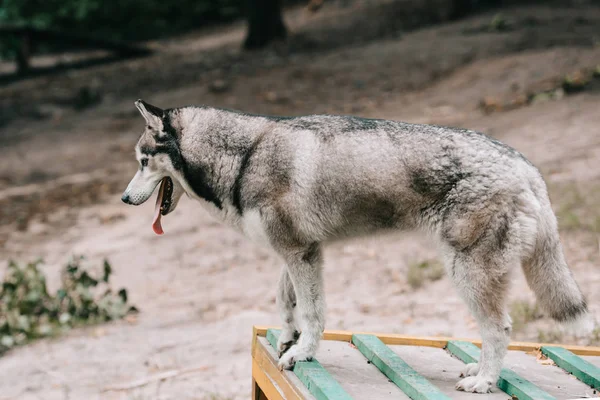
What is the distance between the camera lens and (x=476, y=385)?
4.02 meters

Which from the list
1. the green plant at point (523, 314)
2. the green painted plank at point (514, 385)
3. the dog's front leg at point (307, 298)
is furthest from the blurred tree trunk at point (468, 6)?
the dog's front leg at point (307, 298)

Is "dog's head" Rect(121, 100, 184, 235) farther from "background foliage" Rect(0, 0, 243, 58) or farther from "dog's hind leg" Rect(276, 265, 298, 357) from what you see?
"background foliage" Rect(0, 0, 243, 58)

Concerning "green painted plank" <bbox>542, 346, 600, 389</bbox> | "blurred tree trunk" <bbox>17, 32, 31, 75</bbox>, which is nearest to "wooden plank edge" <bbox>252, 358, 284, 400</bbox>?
"green painted plank" <bbox>542, 346, 600, 389</bbox>

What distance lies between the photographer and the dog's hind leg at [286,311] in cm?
457

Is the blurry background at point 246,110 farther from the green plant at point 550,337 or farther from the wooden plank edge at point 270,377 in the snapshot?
the wooden plank edge at point 270,377

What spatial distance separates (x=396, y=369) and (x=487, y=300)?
695 mm

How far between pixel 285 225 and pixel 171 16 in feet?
80.0

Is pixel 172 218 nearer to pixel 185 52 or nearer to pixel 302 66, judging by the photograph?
pixel 302 66

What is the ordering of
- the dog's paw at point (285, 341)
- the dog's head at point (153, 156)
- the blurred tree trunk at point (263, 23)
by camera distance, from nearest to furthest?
the dog's head at point (153, 156) → the dog's paw at point (285, 341) → the blurred tree trunk at point (263, 23)

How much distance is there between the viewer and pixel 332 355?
4.71m

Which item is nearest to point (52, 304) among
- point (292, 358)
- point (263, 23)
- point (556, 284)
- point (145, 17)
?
point (292, 358)

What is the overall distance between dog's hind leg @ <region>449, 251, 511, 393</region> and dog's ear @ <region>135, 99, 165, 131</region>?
1.82 m

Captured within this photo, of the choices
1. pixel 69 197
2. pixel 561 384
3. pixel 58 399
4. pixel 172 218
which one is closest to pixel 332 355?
pixel 561 384

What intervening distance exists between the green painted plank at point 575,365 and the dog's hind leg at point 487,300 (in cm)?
66
